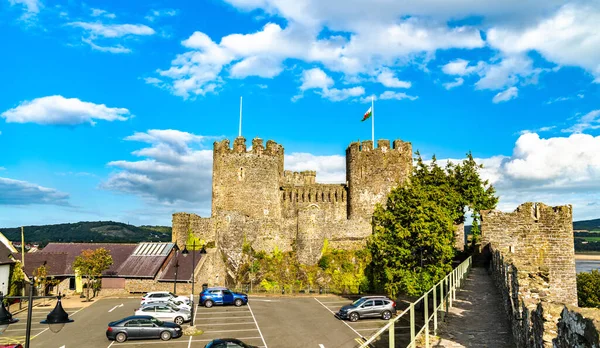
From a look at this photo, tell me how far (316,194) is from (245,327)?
28.8 metres

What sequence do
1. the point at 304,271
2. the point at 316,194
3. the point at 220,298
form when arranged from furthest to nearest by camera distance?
1. the point at 316,194
2. the point at 304,271
3. the point at 220,298

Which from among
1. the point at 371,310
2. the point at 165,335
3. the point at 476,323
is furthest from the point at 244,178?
the point at 476,323

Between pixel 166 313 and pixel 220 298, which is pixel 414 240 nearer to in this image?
pixel 220 298

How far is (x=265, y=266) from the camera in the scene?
4541cm

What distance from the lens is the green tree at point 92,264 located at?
3828 cm

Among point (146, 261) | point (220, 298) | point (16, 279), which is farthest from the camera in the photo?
point (146, 261)

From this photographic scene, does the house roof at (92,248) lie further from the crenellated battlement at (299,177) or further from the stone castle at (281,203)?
the crenellated battlement at (299,177)

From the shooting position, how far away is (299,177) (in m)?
60.1

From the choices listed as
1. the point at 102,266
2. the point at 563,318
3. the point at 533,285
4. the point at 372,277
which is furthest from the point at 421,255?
the point at 102,266

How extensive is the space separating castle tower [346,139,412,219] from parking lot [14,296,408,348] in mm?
17017

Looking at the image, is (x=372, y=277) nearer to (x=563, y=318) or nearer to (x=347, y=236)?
(x=347, y=236)

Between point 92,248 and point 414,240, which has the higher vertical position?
point 414,240

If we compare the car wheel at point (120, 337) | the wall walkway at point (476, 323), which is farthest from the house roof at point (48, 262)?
the wall walkway at point (476, 323)

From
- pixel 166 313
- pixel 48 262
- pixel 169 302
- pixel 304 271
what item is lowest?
pixel 166 313
